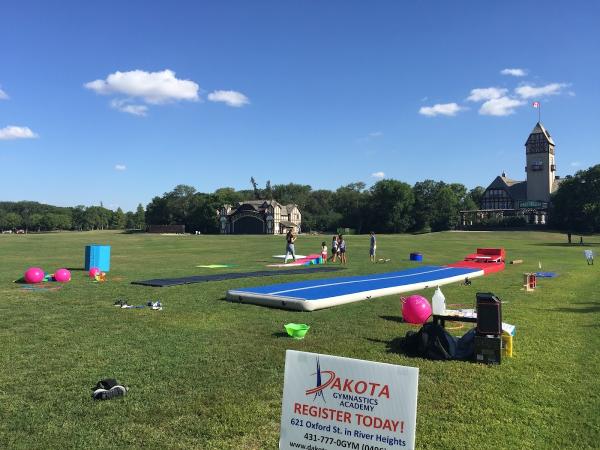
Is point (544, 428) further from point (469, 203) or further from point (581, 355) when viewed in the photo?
point (469, 203)

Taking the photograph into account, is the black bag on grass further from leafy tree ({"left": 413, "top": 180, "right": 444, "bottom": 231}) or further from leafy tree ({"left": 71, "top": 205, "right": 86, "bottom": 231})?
leafy tree ({"left": 71, "top": 205, "right": 86, "bottom": 231})

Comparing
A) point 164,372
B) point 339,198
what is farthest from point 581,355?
point 339,198

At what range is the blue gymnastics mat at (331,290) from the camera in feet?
39.4

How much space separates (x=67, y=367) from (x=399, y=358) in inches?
191

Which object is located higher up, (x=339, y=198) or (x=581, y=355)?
(x=339, y=198)

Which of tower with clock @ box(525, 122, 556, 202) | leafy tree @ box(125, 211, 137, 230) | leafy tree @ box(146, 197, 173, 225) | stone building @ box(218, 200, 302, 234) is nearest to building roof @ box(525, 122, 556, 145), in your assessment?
tower with clock @ box(525, 122, 556, 202)

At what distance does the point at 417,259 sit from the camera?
1130 inches

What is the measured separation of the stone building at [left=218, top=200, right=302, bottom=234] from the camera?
12607cm

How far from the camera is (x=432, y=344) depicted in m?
7.63

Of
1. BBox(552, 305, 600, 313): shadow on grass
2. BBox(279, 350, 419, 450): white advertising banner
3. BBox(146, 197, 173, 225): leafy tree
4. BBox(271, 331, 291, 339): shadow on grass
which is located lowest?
BBox(271, 331, 291, 339): shadow on grass

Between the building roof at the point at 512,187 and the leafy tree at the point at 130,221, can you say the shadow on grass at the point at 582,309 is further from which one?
the leafy tree at the point at 130,221

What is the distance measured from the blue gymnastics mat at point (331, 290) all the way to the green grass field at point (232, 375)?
0.36 meters

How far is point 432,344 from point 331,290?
6.23 metres

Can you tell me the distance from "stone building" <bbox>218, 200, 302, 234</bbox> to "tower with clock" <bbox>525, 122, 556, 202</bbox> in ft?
190
